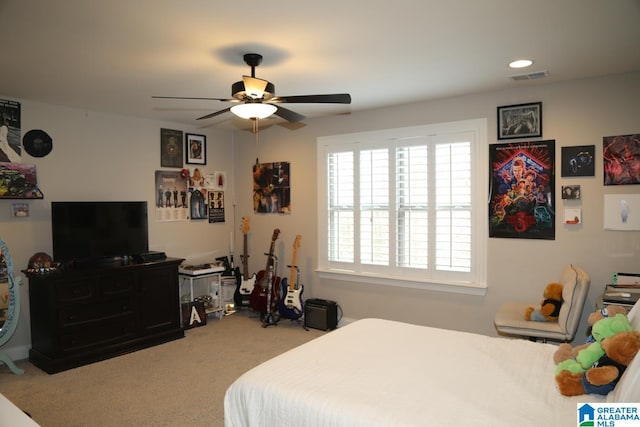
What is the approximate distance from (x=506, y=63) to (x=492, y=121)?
3.03 ft

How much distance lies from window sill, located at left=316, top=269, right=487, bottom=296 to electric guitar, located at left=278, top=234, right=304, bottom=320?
0.32 m

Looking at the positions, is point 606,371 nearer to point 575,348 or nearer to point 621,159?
point 575,348

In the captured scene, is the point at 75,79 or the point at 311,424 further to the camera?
the point at 75,79

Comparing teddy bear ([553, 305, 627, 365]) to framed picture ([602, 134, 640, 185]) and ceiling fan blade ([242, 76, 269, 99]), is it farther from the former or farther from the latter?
ceiling fan blade ([242, 76, 269, 99])

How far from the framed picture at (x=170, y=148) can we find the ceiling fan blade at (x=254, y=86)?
2.87 meters

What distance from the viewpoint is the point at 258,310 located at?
531 cm

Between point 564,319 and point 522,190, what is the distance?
126 cm

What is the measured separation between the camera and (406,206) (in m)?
4.61

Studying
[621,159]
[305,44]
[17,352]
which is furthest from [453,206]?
[17,352]

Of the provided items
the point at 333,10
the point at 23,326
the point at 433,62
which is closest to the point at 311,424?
the point at 333,10

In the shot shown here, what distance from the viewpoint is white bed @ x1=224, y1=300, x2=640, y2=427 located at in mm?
1659

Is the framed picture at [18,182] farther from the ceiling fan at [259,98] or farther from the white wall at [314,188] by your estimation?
the ceiling fan at [259,98]

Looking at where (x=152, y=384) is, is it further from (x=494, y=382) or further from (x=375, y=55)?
(x=375, y=55)

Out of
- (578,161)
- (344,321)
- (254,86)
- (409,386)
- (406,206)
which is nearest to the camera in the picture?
(409,386)
